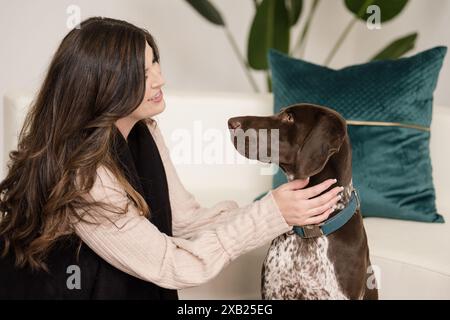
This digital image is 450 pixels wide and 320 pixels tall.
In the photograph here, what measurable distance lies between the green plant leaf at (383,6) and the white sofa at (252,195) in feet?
1.76

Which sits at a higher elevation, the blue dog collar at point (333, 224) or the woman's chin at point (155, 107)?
the woman's chin at point (155, 107)

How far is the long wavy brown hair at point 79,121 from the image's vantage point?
1518 mm

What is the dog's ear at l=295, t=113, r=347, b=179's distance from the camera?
1.44m

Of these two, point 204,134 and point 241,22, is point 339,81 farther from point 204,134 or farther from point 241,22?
point 241,22

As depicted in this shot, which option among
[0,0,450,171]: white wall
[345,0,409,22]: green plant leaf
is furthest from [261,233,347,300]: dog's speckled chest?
[0,0,450,171]: white wall

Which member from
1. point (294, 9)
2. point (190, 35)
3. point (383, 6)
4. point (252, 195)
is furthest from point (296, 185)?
point (190, 35)

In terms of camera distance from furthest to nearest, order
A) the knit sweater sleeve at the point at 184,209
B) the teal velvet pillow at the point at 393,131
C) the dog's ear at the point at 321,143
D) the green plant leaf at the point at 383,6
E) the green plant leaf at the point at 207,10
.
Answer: the green plant leaf at the point at 207,10 < the green plant leaf at the point at 383,6 < the teal velvet pillow at the point at 393,131 < the knit sweater sleeve at the point at 184,209 < the dog's ear at the point at 321,143

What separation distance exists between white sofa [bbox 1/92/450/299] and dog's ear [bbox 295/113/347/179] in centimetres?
66

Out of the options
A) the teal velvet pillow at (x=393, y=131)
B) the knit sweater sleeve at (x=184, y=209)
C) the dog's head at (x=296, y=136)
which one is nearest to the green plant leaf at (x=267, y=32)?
the teal velvet pillow at (x=393, y=131)

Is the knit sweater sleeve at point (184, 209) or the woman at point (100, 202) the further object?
the knit sweater sleeve at point (184, 209)

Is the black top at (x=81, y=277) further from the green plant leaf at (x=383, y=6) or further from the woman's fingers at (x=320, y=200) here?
the green plant leaf at (x=383, y=6)

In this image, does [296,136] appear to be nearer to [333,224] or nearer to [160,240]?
[333,224]

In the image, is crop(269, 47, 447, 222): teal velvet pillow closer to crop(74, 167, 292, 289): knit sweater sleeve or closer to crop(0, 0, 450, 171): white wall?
crop(74, 167, 292, 289): knit sweater sleeve

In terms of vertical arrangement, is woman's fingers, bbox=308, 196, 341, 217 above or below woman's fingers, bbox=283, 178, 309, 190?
below
